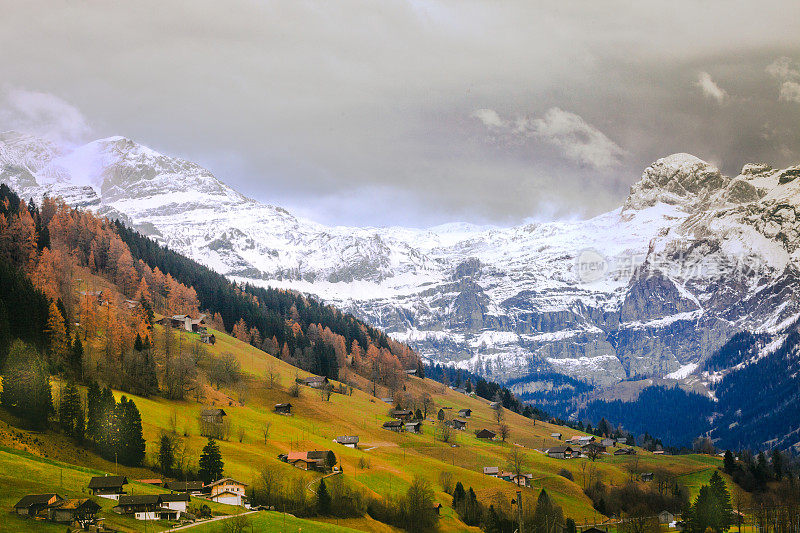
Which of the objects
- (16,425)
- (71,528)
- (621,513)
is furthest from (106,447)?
(621,513)

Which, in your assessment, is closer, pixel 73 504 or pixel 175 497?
pixel 73 504

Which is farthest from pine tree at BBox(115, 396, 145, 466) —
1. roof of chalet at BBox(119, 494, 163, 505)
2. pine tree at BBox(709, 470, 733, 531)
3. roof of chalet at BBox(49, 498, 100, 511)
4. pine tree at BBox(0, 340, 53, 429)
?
pine tree at BBox(709, 470, 733, 531)

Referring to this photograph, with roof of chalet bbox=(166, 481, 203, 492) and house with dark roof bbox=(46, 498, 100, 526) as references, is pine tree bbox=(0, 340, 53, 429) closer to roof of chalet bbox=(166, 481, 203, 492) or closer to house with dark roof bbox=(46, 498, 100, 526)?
roof of chalet bbox=(166, 481, 203, 492)

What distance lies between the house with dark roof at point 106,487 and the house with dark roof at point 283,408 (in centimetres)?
6946

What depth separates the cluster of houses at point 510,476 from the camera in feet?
459

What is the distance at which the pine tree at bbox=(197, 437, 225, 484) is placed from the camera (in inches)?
3696

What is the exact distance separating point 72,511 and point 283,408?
79.8m

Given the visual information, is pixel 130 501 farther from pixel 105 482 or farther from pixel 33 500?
pixel 33 500

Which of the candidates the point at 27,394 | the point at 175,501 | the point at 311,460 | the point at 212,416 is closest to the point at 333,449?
the point at 311,460

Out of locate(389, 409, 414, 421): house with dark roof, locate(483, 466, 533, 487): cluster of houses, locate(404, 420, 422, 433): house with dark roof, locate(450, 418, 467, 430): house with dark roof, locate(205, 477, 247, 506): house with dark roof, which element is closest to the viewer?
locate(205, 477, 247, 506): house with dark roof

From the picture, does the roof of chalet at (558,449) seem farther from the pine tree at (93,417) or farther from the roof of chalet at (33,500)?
the roof of chalet at (33,500)

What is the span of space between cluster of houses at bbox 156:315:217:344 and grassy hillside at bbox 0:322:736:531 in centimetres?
306

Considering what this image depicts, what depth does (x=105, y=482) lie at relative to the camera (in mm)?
78062

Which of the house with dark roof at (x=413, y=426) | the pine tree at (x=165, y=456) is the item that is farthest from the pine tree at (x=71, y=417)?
the house with dark roof at (x=413, y=426)
